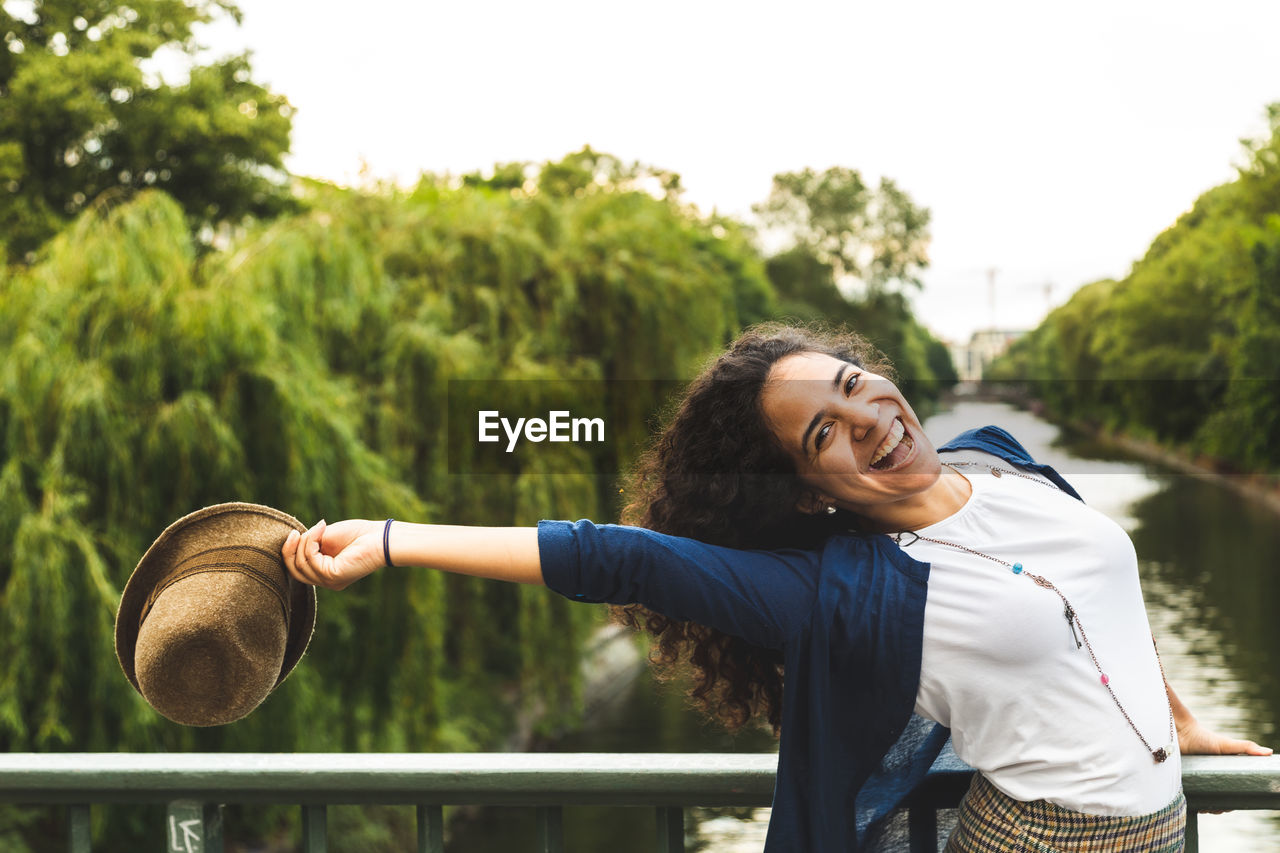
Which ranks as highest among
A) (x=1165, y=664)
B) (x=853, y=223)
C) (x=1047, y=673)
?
(x=853, y=223)

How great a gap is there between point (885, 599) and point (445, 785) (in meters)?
0.48

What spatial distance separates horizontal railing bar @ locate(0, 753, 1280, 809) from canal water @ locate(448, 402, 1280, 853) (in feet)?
0.79

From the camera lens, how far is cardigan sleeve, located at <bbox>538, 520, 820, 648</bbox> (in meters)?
1.07

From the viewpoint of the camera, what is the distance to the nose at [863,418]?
119 centimetres

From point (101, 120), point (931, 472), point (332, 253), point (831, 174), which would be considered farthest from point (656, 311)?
point (831, 174)

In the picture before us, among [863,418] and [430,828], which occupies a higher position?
[863,418]

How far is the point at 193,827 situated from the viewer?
1311mm

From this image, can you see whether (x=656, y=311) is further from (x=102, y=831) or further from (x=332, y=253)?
(x=102, y=831)

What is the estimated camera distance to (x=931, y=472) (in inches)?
47.2

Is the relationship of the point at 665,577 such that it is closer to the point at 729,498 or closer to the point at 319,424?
the point at 729,498

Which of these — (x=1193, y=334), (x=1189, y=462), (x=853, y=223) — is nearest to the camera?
(x=853, y=223)

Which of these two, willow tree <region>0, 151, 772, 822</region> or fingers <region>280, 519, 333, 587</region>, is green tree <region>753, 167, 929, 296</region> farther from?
fingers <region>280, 519, 333, 587</region>

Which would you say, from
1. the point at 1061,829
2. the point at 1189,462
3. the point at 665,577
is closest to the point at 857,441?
the point at 665,577

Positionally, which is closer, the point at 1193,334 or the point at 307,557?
the point at 307,557
